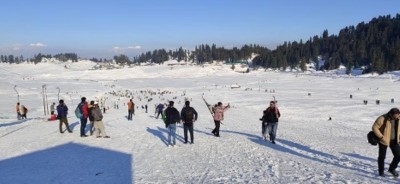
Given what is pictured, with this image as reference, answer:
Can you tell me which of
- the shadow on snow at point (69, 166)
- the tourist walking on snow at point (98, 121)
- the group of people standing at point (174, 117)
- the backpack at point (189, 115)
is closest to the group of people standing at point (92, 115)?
→ the tourist walking on snow at point (98, 121)

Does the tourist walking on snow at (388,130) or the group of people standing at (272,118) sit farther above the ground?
the tourist walking on snow at (388,130)

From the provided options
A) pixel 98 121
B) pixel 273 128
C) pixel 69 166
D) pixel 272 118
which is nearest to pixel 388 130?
pixel 272 118

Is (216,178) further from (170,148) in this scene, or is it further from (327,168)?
(170,148)

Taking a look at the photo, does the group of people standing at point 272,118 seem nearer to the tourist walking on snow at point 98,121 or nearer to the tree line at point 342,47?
the tourist walking on snow at point 98,121

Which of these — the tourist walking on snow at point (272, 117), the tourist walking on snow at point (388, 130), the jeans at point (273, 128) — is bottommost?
the jeans at point (273, 128)

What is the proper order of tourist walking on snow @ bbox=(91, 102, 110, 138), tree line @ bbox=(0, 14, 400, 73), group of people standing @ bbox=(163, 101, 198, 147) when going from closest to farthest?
group of people standing @ bbox=(163, 101, 198, 147)
tourist walking on snow @ bbox=(91, 102, 110, 138)
tree line @ bbox=(0, 14, 400, 73)

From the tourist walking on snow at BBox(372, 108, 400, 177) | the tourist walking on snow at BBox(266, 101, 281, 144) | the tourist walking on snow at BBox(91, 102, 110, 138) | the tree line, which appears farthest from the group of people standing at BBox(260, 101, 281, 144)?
the tree line

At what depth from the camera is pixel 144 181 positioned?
9.56 metres

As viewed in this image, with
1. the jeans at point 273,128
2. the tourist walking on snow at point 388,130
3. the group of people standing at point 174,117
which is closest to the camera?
the tourist walking on snow at point 388,130

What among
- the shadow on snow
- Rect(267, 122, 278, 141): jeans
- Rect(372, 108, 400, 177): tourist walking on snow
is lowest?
the shadow on snow

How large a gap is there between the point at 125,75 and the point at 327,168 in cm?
14337

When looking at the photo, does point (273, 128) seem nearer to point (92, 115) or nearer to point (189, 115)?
point (189, 115)

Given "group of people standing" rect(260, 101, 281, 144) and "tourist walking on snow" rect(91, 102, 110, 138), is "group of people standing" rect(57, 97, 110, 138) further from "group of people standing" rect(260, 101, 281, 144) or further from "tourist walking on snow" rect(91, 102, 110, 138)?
"group of people standing" rect(260, 101, 281, 144)

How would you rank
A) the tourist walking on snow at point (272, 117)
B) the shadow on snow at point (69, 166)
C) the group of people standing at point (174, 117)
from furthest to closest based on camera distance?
the tourist walking on snow at point (272, 117) → the group of people standing at point (174, 117) → the shadow on snow at point (69, 166)
